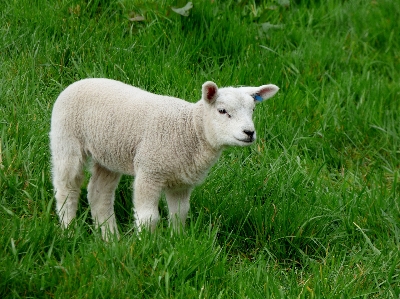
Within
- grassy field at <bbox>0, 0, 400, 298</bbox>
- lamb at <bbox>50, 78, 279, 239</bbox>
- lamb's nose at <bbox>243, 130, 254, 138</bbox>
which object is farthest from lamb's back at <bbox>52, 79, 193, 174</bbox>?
lamb's nose at <bbox>243, 130, 254, 138</bbox>

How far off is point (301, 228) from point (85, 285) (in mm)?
1608

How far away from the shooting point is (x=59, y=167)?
501cm

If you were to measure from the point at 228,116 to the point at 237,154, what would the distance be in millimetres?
1164

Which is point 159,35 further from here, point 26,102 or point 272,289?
point 272,289

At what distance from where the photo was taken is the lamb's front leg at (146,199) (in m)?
4.74

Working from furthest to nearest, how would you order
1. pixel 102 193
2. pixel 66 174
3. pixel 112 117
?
pixel 102 193 → pixel 66 174 → pixel 112 117

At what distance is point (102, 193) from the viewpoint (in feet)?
17.2

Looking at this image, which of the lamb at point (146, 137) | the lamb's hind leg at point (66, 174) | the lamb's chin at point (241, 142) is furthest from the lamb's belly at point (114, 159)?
the lamb's chin at point (241, 142)

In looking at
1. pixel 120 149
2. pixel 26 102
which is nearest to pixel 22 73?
pixel 26 102

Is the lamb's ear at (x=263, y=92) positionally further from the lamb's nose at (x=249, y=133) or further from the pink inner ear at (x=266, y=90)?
the lamb's nose at (x=249, y=133)

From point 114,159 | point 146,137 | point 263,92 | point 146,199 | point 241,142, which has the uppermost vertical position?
point 263,92

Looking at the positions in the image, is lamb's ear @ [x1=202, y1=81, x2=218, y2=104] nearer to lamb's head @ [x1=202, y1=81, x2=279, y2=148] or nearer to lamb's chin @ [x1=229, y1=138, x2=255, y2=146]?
lamb's head @ [x1=202, y1=81, x2=279, y2=148]

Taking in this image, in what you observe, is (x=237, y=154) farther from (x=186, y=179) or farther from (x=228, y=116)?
(x=228, y=116)

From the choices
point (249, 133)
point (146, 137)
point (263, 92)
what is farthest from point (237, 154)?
point (249, 133)
